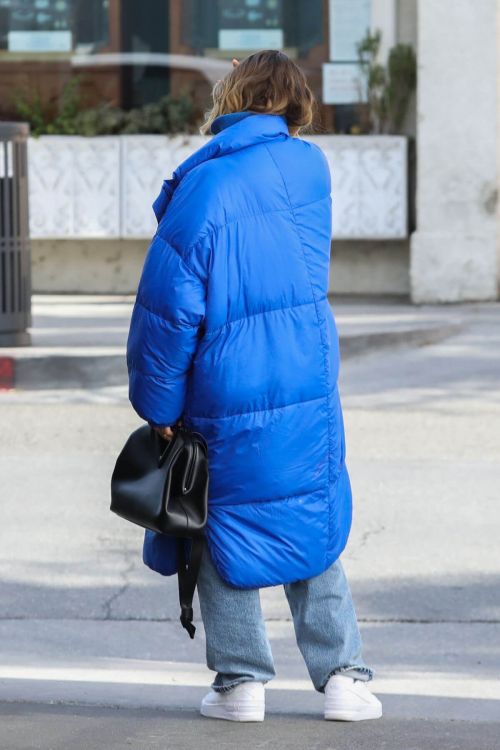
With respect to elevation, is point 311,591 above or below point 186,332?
below

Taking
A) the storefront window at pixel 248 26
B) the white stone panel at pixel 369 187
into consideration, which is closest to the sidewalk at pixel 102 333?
the white stone panel at pixel 369 187

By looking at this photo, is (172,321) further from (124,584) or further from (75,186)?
(75,186)

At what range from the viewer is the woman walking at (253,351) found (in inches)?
153

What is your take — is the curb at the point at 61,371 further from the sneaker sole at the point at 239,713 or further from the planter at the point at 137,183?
the sneaker sole at the point at 239,713

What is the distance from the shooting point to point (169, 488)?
12.9 feet

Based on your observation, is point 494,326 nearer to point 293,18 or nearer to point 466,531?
point 293,18

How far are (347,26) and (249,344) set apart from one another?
11.5 metres

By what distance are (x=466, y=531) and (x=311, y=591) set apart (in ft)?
8.08

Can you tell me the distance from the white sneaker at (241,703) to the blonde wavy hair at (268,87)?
1.46m

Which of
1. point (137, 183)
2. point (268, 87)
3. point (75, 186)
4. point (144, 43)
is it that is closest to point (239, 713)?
point (268, 87)

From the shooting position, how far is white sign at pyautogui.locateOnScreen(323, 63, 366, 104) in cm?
1486

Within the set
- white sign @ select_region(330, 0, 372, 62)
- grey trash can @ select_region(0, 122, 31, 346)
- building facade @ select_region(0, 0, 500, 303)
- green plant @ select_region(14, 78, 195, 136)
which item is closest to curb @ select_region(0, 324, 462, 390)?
grey trash can @ select_region(0, 122, 31, 346)

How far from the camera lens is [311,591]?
13.4 feet

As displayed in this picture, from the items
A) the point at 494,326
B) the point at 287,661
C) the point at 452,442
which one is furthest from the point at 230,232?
the point at 494,326
